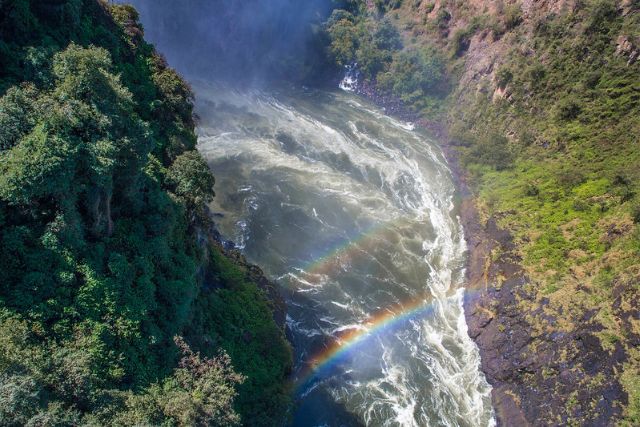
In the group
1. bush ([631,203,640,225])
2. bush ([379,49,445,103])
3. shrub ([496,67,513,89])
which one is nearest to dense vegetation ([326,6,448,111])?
bush ([379,49,445,103])

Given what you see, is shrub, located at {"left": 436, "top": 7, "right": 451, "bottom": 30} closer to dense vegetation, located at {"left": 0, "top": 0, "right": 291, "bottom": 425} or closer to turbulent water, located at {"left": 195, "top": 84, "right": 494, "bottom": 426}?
turbulent water, located at {"left": 195, "top": 84, "right": 494, "bottom": 426}

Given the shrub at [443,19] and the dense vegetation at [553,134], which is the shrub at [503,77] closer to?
the dense vegetation at [553,134]

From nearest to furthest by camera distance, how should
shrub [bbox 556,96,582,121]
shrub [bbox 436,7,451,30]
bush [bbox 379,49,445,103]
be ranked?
shrub [bbox 556,96,582,121] < bush [bbox 379,49,445,103] < shrub [bbox 436,7,451,30]

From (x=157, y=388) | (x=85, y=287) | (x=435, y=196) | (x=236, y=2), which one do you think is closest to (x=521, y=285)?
(x=435, y=196)

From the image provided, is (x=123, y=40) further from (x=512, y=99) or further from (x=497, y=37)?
(x=497, y=37)

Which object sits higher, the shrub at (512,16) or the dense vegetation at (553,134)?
the shrub at (512,16)

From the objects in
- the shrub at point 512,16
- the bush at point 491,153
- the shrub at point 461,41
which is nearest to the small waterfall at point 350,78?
the shrub at point 461,41
